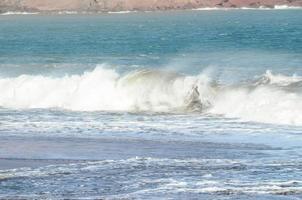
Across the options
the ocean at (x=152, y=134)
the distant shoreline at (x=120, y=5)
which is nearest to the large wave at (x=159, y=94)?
the ocean at (x=152, y=134)

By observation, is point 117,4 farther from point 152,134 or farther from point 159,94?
point 152,134

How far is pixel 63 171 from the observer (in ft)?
57.5

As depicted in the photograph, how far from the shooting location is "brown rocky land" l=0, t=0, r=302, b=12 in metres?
158

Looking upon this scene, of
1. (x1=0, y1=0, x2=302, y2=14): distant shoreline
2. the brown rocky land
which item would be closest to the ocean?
(x1=0, y1=0, x2=302, y2=14): distant shoreline

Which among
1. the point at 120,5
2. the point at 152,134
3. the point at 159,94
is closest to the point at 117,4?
the point at 120,5

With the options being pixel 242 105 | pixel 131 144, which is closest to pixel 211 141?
pixel 131 144

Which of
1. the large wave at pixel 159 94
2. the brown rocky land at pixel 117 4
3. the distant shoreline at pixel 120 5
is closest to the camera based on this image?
the large wave at pixel 159 94

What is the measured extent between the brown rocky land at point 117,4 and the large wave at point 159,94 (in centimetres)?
12367

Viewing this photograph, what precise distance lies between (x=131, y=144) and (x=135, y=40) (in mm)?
53155

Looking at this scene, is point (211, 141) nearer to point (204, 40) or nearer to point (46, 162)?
point (46, 162)

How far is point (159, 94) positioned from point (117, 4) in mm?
129487

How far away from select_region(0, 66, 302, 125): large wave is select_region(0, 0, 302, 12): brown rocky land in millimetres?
123666

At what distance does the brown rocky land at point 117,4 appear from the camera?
518ft

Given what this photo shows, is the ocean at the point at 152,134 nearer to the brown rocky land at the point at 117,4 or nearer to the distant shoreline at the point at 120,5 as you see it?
the distant shoreline at the point at 120,5
